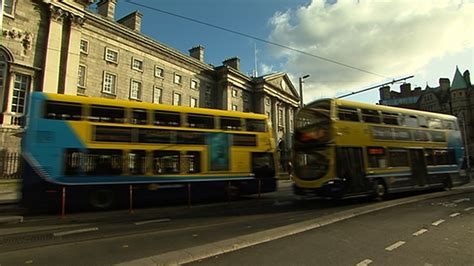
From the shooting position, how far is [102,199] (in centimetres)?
1191

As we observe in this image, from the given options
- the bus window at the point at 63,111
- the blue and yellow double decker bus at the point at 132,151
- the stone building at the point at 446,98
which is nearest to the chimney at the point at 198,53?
the blue and yellow double decker bus at the point at 132,151

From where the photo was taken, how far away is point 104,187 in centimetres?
1187

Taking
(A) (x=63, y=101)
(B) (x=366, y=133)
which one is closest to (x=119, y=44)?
(A) (x=63, y=101)

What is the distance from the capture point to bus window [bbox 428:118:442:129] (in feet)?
55.6

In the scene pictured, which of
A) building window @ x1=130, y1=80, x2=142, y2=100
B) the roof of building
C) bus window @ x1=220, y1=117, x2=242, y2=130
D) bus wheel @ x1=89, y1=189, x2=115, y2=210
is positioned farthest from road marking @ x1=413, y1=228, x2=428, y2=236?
the roof of building

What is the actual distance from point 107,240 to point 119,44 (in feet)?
94.2

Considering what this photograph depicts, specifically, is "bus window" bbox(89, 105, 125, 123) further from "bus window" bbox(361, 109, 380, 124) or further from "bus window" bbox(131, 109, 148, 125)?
"bus window" bbox(361, 109, 380, 124)

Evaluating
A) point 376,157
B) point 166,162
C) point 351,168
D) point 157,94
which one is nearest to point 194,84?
point 157,94

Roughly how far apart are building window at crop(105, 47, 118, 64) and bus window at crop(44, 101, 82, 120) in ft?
69.3

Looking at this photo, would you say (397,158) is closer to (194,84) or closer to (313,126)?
(313,126)

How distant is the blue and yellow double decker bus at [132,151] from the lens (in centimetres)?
1096

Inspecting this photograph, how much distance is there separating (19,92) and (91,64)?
6788 mm

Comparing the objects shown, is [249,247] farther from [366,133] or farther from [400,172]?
[400,172]

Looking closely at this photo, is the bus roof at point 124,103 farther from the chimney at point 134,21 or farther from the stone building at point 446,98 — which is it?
the stone building at point 446,98
